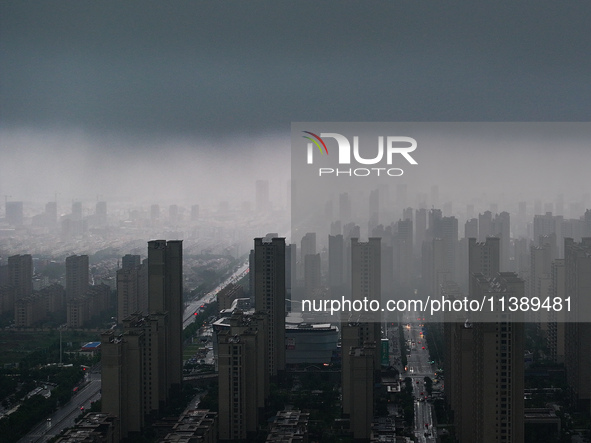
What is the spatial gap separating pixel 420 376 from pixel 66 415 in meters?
2.95

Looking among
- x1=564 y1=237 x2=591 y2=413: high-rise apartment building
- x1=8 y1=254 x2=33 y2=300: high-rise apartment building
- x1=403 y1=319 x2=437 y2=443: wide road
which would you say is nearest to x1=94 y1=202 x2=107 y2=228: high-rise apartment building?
x1=8 y1=254 x2=33 y2=300: high-rise apartment building

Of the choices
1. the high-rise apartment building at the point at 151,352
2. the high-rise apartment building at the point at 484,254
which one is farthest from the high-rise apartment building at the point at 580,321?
the high-rise apartment building at the point at 151,352

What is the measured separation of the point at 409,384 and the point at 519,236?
1601 millimetres

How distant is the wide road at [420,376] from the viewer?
5.21m

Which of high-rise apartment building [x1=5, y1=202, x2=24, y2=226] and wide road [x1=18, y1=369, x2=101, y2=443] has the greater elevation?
high-rise apartment building [x1=5, y1=202, x2=24, y2=226]

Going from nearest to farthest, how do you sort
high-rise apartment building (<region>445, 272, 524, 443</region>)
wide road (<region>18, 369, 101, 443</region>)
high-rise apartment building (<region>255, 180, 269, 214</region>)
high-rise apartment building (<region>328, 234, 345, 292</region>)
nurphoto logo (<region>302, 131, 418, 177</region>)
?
high-rise apartment building (<region>445, 272, 524, 443</region>) < nurphoto logo (<region>302, 131, 418, 177</region>) < wide road (<region>18, 369, 101, 443</region>) < high-rise apartment building (<region>328, 234, 345, 292</region>) < high-rise apartment building (<region>255, 180, 269, 214</region>)

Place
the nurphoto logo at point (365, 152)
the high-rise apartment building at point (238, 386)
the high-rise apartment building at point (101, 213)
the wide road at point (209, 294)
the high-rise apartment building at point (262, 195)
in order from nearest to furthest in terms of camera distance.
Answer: the nurphoto logo at point (365, 152)
the high-rise apartment building at point (238, 386)
the high-rise apartment building at point (262, 195)
the high-rise apartment building at point (101, 213)
the wide road at point (209, 294)

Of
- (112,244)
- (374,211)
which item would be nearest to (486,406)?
(374,211)

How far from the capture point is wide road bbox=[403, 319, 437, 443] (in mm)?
5215

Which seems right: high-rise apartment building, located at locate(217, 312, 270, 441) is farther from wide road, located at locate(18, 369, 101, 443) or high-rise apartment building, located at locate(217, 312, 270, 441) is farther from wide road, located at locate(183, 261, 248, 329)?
wide road, located at locate(183, 261, 248, 329)

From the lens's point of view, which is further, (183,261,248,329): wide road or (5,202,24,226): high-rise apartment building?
(183,261,248,329): wide road

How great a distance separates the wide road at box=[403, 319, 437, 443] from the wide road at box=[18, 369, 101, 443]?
2468 millimetres

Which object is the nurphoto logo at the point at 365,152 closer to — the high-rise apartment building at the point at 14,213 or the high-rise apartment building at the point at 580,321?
the high-rise apartment building at the point at 580,321

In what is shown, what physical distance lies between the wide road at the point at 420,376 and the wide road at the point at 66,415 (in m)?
2.47
